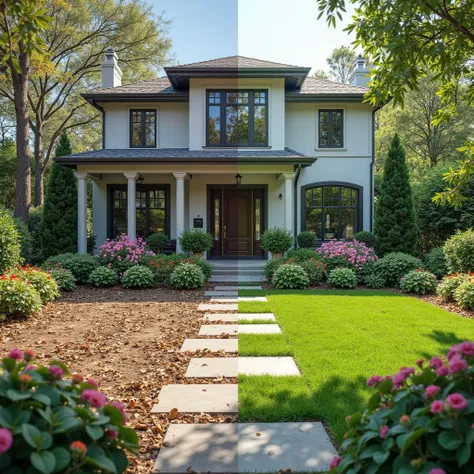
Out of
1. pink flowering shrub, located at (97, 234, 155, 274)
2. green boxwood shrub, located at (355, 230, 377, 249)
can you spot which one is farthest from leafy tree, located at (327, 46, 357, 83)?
pink flowering shrub, located at (97, 234, 155, 274)

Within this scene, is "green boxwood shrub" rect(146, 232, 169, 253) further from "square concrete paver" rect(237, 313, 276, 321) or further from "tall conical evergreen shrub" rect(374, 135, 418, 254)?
"square concrete paver" rect(237, 313, 276, 321)

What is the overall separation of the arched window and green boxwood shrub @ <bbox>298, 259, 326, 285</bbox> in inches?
148

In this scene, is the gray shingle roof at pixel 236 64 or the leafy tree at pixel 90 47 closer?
the gray shingle roof at pixel 236 64

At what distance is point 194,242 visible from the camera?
1205 cm

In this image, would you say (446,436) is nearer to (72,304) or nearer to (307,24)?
(307,24)

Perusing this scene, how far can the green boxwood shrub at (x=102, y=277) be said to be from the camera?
34.8 feet

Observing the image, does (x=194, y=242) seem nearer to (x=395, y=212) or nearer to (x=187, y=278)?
(x=187, y=278)

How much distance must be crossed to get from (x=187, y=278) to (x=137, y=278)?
123 cm

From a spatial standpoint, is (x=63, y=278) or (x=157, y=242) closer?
(x=63, y=278)

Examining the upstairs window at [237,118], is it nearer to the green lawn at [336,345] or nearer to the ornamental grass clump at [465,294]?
the green lawn at [336,345]

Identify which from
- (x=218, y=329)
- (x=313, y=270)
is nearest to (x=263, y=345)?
(x=218, y=329)

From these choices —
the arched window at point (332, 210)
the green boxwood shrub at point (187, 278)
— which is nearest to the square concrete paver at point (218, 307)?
the green boxwood shrub at point (187, 278)

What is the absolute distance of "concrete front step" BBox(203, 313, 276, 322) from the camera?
22.4 feet

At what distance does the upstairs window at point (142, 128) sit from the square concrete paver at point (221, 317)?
8.99 m
